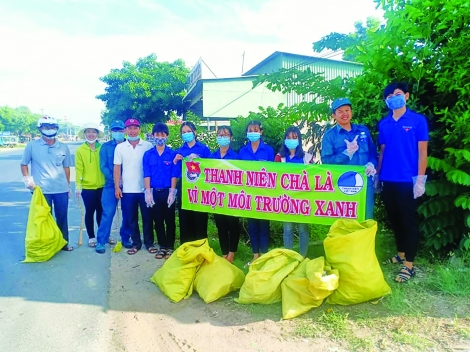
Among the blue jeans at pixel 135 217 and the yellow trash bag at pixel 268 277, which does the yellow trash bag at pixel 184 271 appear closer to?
the yellow trash bag at pixel 268 277

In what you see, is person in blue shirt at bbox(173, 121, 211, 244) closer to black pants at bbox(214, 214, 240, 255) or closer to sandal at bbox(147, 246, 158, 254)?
black pants at bbox(214, 214, 240, 255)

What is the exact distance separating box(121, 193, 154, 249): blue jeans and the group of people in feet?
0.05

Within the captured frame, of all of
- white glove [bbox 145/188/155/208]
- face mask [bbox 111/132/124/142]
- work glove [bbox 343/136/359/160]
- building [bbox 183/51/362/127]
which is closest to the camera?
work glove [bbox 343/136/359/160]

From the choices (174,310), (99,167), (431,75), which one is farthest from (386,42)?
(99,167)

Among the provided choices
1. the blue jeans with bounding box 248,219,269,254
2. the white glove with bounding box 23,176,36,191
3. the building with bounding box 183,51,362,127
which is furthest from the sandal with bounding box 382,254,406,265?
the building with bounding box 183,51,362,127

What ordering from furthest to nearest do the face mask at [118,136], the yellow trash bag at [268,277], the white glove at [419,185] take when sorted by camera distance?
the face mask at [118,136], the white glove at [419,185], the yellow trash bag at [268,277]

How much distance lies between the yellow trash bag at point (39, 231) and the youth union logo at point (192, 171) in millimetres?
1908

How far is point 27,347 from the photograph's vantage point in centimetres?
296

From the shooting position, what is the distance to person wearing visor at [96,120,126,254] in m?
5.15

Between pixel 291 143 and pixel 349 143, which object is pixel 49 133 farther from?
pixel 349 143

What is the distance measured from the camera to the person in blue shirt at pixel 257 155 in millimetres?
4270

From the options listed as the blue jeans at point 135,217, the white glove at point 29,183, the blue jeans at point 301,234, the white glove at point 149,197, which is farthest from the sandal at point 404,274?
the white glove at point 29,183

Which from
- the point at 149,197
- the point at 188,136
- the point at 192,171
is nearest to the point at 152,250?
the point at 149,197

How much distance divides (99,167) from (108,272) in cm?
152
